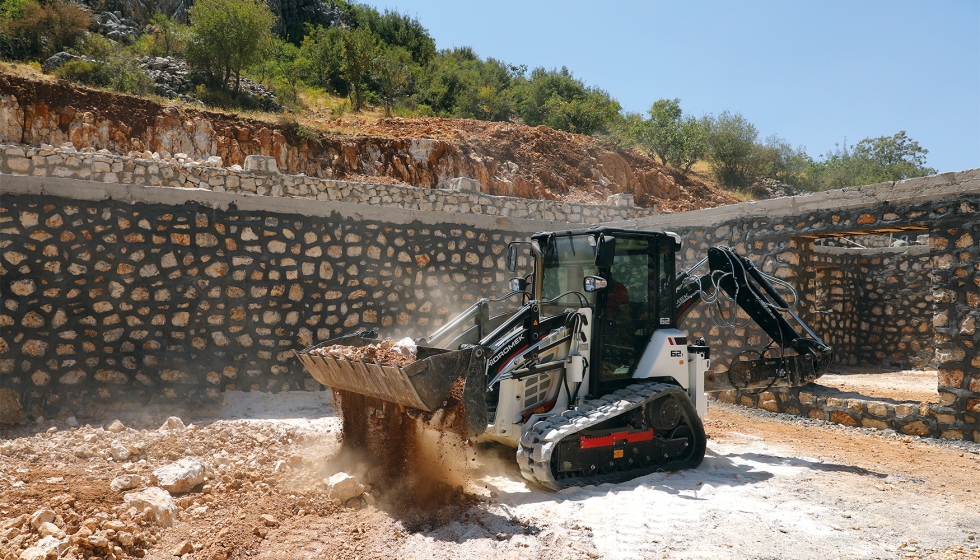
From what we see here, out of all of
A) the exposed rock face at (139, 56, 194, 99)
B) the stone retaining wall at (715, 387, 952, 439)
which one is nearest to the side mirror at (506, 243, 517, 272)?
the stone retaining wall at (715, 387, 952, 439)

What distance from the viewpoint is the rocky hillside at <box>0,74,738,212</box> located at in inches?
691

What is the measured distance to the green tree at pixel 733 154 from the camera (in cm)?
3162

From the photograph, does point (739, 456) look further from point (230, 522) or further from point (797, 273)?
point (230, 522)

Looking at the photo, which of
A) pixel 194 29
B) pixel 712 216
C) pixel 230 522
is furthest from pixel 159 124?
pixel 230 522

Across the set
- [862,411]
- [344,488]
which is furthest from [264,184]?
[862,411]

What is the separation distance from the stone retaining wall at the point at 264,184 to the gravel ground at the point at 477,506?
6016mm

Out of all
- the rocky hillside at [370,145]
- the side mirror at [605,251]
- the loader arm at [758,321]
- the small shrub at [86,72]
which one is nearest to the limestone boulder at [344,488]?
the side mirror at [605,251]

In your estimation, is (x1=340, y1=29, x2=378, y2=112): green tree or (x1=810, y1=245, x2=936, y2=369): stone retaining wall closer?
(x1=810, y1=245, x2=936, y2=369): stone retaining wall

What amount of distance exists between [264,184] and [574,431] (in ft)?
32.5

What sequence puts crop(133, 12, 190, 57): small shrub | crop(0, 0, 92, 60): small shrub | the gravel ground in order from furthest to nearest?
crop(133, 12, 190, 57): small shrub < crop(0, 0, 92, 60): small shrub < the gravel ground

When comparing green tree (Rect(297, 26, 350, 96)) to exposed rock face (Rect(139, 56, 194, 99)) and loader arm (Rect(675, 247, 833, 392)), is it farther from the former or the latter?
loader arm (Rect(675, 247, 833, 392))

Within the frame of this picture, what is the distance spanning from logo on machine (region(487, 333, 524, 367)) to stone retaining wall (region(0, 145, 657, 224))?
247 inches

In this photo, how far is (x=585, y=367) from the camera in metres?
5.68

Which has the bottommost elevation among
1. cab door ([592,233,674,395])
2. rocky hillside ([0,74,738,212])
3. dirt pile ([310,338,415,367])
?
dirt pile ([310,338,415,367])
